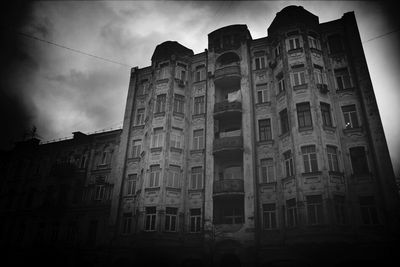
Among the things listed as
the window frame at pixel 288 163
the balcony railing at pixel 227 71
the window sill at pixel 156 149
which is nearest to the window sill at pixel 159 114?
the window sill at pixel 156 149

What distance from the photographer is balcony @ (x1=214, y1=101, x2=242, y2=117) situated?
2639cm

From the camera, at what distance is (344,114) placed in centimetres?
2325

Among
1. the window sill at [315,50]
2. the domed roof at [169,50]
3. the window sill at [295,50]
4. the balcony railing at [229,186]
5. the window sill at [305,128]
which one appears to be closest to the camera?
the window sill at [305,128]

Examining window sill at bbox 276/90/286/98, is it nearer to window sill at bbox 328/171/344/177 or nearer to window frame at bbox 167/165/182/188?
window sill at bbox 328/171/344/177

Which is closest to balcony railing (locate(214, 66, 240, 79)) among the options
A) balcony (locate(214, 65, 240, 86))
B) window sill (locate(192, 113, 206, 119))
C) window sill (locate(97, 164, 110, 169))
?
balcony (locate(214, 65, 240, 86))

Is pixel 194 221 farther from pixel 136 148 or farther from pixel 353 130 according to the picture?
pixel 353 130

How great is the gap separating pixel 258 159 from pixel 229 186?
344 centimetres

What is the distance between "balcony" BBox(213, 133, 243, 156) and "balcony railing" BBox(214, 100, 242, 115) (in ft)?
8.59

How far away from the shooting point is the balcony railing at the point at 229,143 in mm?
24797

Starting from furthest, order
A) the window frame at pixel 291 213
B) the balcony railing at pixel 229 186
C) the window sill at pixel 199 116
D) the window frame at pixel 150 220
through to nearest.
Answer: the window sill at pixel 199 116 → the window frame at pixel 150 220 → the balcony railing at pixel 229 186 → the window frame at pixel 291 213

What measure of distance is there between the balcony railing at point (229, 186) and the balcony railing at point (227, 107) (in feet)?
21.5

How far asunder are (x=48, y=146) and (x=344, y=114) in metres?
34.5

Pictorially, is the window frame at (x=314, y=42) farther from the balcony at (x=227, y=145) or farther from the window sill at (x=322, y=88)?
the balcony at (x=227, y=145)

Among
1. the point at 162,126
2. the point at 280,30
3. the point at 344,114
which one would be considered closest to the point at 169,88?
the point at 162,126
